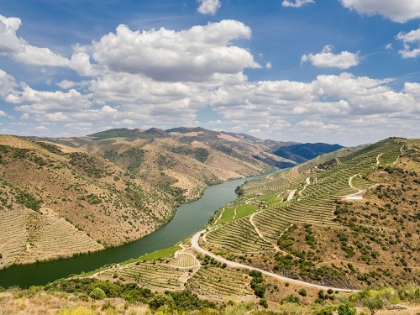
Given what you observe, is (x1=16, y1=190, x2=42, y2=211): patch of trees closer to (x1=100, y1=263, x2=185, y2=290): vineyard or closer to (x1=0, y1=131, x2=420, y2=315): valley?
(x1=0, y1=131, x2=420, y2=315): valley

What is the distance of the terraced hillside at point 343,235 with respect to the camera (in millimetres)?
66275

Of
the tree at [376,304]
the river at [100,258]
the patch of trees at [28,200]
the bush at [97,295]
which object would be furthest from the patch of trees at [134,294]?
the patch of trees at [28,200]

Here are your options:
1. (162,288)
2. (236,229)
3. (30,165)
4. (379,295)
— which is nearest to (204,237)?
(236,229)

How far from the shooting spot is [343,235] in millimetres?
75500

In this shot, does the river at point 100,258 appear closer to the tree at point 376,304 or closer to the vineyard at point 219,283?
the vineyard at point 219,283

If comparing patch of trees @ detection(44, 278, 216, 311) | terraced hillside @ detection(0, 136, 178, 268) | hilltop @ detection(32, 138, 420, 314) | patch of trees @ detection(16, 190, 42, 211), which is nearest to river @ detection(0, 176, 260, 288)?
terraced hillside @ detection(0, 136, 178, 268)

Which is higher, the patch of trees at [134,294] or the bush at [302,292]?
the patch of trees at [134,294]

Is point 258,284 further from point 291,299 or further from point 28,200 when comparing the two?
point 28,200

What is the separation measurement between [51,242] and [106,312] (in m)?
74.3

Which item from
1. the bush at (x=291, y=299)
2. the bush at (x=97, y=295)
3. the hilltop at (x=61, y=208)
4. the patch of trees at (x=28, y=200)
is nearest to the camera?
the bush at (x=97, y=295)

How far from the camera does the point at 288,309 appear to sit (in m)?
40.8

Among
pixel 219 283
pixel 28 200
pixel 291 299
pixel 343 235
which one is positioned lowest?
pixel 219 283

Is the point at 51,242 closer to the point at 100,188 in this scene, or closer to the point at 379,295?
the point at 100,188

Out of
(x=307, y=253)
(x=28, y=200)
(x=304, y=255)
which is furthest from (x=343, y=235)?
(x=28, y=200)
